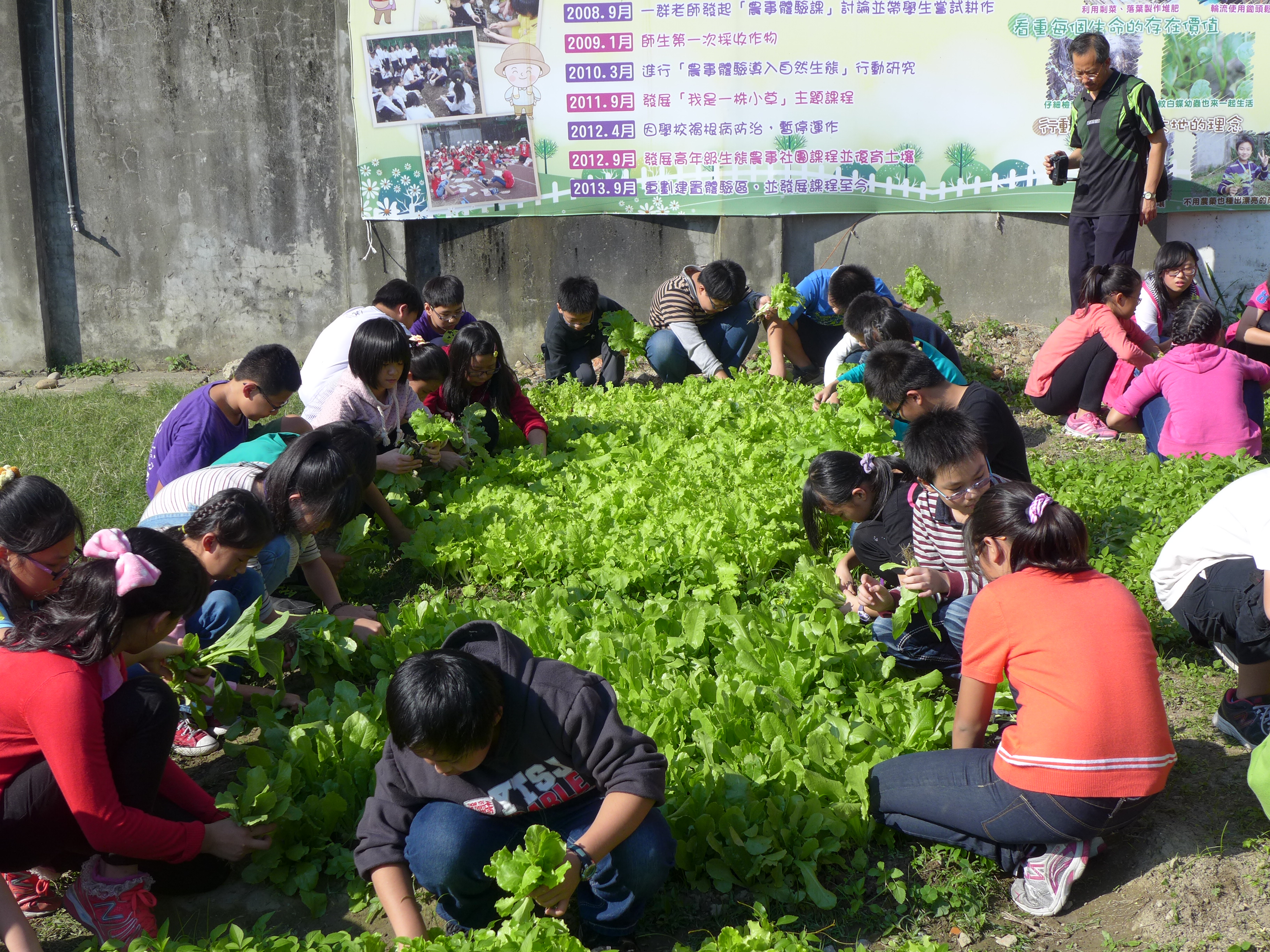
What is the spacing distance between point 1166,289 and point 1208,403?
1.56 metres

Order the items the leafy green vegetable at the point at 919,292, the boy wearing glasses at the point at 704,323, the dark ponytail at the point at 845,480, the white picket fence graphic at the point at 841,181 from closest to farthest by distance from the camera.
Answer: the dark ponytail at the point at 845,480 < the boy wearing glasses at the point at 704,323 < the leafy green vegetable at the point at 919,292 < the white picket fence graphic at the point at 841,181

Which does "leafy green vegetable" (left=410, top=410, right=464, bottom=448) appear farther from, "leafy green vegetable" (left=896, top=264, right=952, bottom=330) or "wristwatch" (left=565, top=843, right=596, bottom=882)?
"leafy green vegetable" (left=896, top=264, right=952, bottom=330)

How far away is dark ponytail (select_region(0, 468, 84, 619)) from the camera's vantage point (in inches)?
129

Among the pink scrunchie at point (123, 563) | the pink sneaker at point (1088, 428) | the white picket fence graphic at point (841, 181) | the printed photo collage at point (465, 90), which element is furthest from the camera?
the printed photo collage at point (465, 90)

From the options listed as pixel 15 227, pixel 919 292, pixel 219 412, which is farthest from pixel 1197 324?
pixel 15 227

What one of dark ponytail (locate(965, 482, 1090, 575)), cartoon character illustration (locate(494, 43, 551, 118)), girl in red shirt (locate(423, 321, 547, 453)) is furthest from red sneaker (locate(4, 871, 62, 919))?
cartoon character illustration (locate(494, 43, 551, 118))

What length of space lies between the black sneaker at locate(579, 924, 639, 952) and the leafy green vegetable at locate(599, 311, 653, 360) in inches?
202

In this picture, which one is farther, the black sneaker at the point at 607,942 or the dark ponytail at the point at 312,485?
the dark ponytail at the point at 312,485

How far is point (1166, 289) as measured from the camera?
6.73 metres

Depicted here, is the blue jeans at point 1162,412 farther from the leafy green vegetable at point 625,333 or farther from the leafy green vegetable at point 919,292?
the leafy green vegetable at point 625,333

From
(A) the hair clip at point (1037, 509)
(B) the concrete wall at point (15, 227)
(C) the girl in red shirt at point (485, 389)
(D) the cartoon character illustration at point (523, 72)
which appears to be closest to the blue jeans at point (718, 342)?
(C) the girl in red shirt at point (485, 389)

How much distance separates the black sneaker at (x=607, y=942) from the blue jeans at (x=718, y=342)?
505cm

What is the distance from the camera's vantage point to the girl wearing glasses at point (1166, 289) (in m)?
6.62

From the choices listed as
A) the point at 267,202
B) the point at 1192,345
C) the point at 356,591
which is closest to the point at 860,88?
the point at 1192,345
